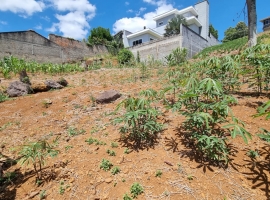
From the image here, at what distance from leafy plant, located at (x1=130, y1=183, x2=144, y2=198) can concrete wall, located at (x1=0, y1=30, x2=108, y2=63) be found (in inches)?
453

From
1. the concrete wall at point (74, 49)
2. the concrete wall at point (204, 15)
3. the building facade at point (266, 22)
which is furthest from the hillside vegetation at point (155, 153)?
the building facade at point (266, 22)

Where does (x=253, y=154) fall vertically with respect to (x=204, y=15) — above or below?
below

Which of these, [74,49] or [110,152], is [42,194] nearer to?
[110,152]

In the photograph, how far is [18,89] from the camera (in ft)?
15.8

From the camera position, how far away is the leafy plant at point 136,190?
143 cm

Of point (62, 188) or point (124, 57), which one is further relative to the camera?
point (124, 57)

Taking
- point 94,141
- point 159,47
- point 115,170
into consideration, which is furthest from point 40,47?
point 115,170

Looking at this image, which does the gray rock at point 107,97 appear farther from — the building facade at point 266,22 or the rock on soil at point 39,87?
the building facade at point 266,22

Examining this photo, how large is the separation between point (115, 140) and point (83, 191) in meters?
0.85

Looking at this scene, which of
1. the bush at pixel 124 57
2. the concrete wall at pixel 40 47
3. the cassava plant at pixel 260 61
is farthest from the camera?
the bush at pixel 124 57

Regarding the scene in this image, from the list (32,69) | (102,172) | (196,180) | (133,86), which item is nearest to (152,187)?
(196,180)

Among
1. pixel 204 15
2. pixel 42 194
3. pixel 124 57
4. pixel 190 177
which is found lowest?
pixel 42 194

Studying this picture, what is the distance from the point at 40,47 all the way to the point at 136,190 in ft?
41.5

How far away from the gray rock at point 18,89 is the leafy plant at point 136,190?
15.9 ft
